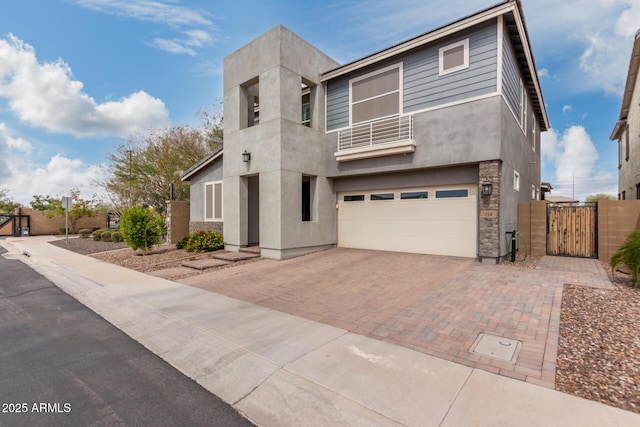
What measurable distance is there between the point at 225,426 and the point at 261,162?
29.2 ft

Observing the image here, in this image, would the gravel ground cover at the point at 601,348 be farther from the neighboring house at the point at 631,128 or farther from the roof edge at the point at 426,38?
the neighboring house at the point at 631,128

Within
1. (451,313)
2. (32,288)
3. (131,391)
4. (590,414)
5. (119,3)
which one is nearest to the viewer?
(590,414)

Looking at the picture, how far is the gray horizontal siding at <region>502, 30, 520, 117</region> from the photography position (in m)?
8.40

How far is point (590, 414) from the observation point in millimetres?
2314

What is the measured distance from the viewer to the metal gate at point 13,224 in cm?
2277

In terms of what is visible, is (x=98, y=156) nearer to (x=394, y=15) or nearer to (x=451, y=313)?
(x=394, y=15)

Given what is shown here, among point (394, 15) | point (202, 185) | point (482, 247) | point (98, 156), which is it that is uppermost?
point (394, 15)

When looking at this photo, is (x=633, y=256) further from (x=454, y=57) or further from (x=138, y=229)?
(x=138, y=229)

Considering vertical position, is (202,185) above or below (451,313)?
above

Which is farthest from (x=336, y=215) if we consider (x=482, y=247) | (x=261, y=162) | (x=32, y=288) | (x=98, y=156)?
(x=98, y=156)

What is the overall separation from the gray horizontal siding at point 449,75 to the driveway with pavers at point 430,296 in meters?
4.93

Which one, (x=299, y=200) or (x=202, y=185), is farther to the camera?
(x=202, y=185)

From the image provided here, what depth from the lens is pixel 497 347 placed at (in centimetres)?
355

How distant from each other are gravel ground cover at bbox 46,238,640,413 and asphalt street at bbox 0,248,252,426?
10.4 ft
